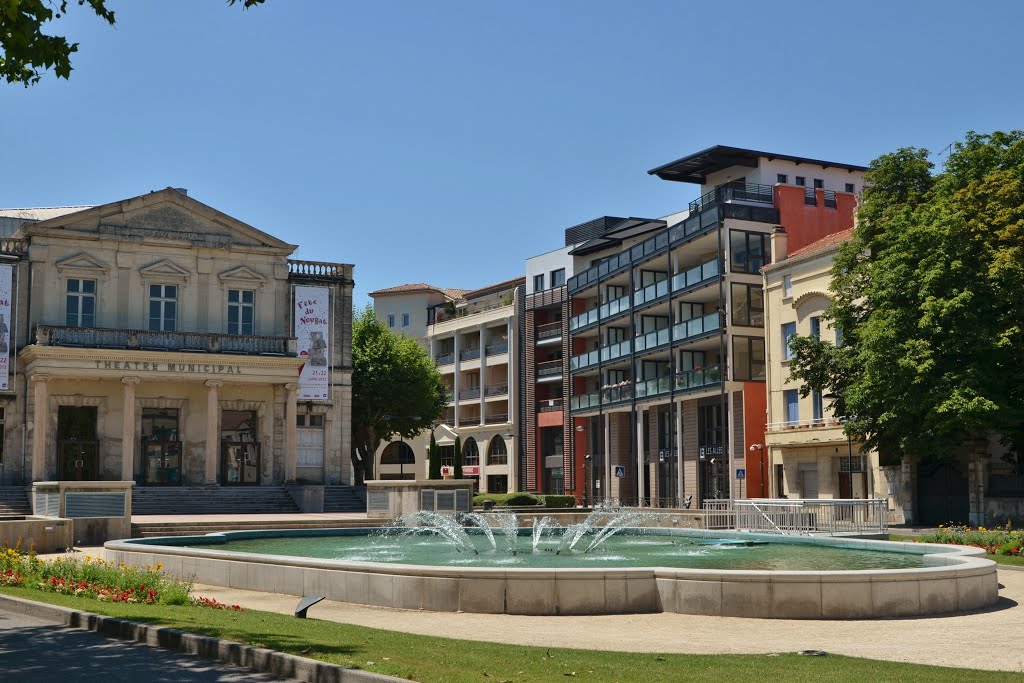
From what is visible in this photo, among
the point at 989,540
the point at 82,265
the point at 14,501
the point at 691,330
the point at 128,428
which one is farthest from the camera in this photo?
the point at 691,330

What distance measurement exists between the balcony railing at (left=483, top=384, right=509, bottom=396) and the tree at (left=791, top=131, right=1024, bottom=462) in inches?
1842

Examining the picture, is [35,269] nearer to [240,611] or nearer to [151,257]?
[151,257]

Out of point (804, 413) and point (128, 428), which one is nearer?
point (128, 428)

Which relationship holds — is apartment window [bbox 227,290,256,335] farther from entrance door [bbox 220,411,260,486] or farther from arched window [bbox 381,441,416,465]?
arched window [bbox 381,441,416,465]

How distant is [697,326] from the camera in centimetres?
6238

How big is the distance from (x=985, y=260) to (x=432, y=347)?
208 ft

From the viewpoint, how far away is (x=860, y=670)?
1130cm

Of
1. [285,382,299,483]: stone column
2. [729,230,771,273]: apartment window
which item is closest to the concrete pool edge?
[285,382,299,483]: stone column

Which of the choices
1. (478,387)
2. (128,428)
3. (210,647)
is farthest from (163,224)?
(210,647)

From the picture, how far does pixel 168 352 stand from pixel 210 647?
1641 inches

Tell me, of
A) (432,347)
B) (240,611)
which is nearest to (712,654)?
(240,611)

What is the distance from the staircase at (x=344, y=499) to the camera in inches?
2146

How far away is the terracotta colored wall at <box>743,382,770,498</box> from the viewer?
58.4 meters

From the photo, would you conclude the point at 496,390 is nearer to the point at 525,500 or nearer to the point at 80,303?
the point at 525,500
